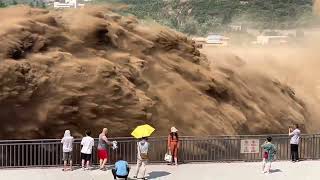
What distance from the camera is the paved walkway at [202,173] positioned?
16781 millimetres

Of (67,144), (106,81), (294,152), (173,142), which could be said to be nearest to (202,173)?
(173,142)

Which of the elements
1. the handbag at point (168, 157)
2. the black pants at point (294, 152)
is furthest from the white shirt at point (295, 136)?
the handbag at point (168, 157)

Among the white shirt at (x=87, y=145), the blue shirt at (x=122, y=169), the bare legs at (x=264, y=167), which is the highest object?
the white shirt at (x=87, y=145)

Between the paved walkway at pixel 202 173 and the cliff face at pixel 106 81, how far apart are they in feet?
5.92

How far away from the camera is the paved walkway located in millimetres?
16781

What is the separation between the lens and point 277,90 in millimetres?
28453

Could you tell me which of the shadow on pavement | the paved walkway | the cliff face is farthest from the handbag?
the cliff face

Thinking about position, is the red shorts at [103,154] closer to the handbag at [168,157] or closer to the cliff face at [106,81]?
the handbag at [168,157]

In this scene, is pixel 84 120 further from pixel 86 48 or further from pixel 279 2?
pixel 279 2

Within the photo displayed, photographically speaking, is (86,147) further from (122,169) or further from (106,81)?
(106,81)

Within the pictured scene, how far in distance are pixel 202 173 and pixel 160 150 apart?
1821mm

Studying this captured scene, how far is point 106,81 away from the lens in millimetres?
19688

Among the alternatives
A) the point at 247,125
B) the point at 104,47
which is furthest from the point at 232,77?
the point at 104,47

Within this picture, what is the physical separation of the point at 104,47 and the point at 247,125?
696cm
